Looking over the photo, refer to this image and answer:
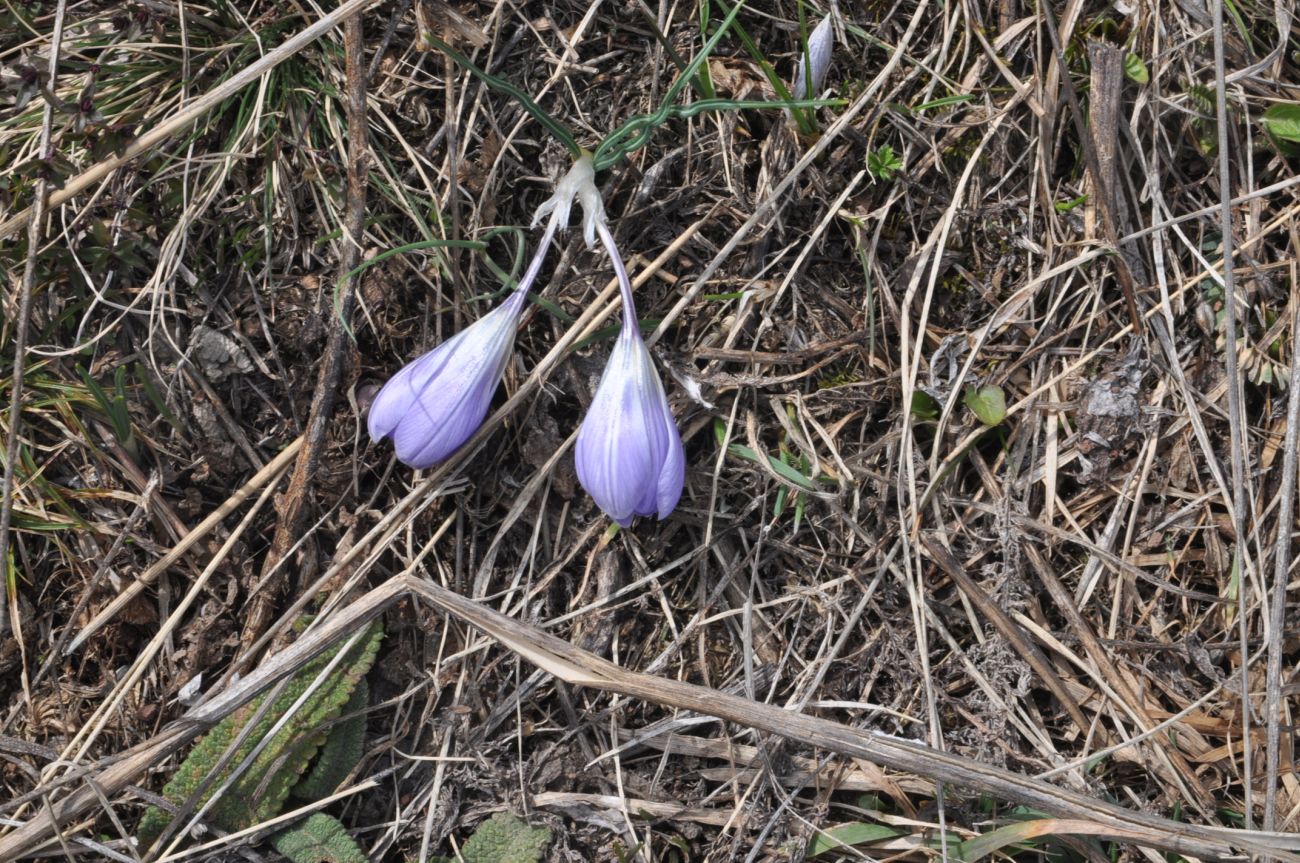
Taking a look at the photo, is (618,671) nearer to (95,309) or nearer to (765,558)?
(765,558)

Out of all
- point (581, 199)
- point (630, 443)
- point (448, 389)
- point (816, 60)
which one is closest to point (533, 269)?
point (581, 199)

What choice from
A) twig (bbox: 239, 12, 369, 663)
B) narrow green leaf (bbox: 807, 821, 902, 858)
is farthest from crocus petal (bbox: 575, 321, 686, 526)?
narrow green leaf (bbox: 807, 821, 902, 858)

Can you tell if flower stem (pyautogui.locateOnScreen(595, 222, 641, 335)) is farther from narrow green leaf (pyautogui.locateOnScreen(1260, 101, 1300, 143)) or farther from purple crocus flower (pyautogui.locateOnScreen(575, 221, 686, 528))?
Answer: narrow green leaf (pyautogui.locateOnScreen(1260, 101, 1300, 143))

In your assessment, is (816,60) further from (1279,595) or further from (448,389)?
(1279,595)

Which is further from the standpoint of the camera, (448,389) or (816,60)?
(816,60)

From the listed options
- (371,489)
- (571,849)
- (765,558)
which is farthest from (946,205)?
(571,849)

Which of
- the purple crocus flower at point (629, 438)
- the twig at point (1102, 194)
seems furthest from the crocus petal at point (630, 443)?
the twig at point (1102, 194)
